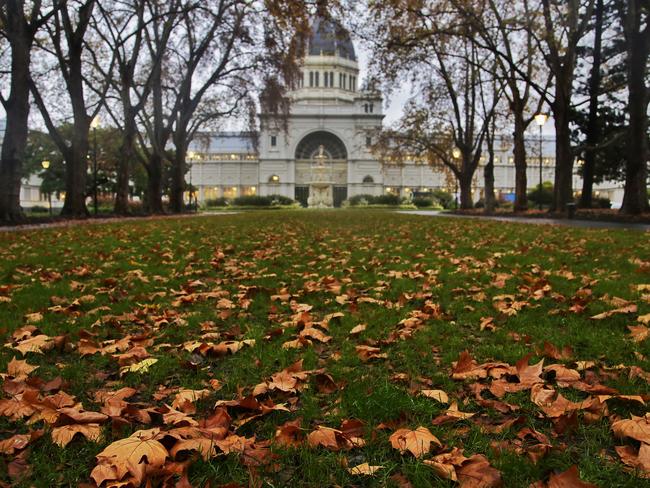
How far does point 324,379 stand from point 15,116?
18264mm

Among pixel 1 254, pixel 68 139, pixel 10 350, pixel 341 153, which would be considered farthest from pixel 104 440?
pixel 341 153

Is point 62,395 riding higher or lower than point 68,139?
lower

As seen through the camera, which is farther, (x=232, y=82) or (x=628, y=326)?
(x=232, y=82)

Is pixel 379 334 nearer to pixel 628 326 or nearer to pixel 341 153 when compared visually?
pixel 628 326

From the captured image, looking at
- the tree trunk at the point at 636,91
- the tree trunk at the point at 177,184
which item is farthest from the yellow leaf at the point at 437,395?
the tree trunk at the point at 177,184

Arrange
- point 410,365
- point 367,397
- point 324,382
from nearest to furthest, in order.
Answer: point 367,397
point 324,382
point 410,365

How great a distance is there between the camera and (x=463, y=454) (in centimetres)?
197

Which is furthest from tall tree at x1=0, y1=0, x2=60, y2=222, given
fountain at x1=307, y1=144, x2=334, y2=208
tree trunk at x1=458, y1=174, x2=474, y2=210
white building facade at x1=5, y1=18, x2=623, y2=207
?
white building facade at x1=5, y1=18, x2=623, y2=207

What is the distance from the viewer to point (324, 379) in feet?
9.23

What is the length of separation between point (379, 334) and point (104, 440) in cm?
212

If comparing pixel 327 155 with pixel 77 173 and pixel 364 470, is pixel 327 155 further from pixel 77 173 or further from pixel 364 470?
pixel 364 470

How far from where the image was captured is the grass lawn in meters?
1.92

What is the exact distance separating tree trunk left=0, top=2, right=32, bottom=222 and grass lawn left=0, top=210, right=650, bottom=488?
13.0 meters

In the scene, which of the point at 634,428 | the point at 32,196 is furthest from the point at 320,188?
the point at 634,428
